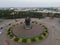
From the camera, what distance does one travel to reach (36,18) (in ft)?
107

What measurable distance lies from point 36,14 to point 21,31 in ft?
35.1

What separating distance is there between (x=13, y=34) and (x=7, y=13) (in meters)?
12.4

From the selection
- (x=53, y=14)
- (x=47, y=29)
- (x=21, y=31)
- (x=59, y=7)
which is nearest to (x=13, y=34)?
(x=21, y=31)

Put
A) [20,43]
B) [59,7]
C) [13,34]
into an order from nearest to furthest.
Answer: [20,43] < [13,34] < [59,7]

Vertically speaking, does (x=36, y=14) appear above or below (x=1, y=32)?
above

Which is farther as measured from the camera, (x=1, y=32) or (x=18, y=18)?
(x=18, y=18)

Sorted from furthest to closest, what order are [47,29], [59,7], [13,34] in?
1. [59,7]
2. [47,29]
3. [13,34]

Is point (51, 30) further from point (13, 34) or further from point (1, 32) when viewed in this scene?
point (1, 32)

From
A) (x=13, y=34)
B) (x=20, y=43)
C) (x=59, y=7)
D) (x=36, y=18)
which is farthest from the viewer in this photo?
(x=59, y=7)

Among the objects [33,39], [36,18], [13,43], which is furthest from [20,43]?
[36,18]

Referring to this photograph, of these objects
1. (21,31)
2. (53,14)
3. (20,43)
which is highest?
(53,14)

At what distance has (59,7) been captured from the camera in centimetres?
3850

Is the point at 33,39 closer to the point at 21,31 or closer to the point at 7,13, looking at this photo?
the point at 21,31

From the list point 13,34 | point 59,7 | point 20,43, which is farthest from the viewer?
point 59,7
